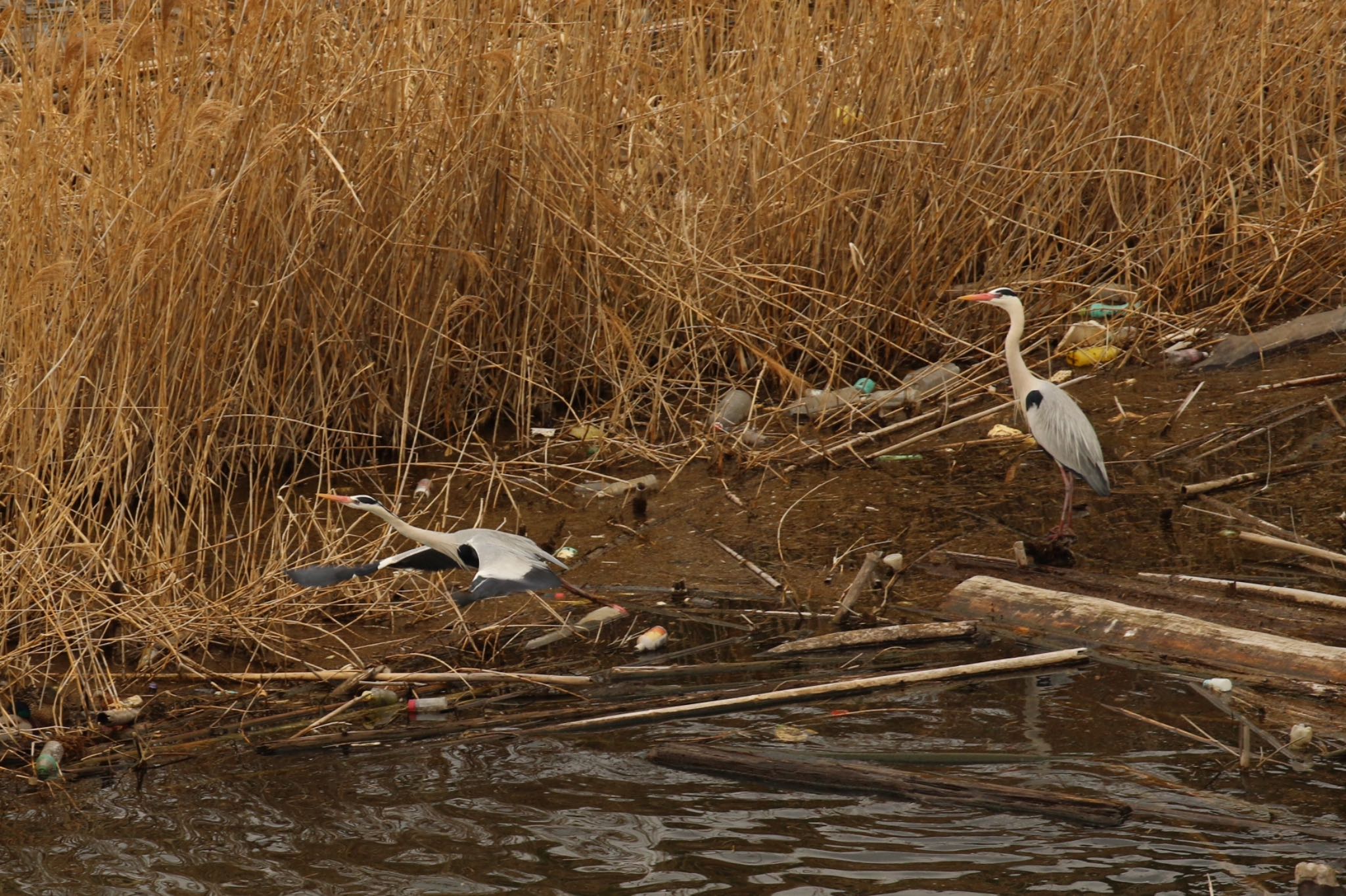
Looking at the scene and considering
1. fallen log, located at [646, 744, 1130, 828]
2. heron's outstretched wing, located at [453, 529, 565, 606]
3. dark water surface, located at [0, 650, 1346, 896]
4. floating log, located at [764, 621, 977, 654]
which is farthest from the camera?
floating log, located at [764, 621, 977, 654]

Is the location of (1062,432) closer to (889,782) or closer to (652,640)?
(652,640)

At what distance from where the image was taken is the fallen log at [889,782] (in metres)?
2.96

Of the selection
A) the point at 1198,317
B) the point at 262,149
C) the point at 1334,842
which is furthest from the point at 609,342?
the point at 1334,842

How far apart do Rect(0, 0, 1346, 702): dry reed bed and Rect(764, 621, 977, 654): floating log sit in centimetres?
128

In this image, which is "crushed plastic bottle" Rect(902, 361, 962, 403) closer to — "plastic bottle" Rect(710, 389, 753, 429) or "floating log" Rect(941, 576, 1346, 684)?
"plastic bottle" Rect(710, 389, 753, 429)

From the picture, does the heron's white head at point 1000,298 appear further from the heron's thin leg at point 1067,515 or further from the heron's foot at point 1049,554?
the heron's foot at point 1049,554

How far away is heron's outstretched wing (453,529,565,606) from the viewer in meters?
3.15

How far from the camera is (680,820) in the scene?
3086 millimetres

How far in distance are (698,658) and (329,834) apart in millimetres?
1169

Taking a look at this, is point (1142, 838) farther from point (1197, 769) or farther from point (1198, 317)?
point (1198, 317)

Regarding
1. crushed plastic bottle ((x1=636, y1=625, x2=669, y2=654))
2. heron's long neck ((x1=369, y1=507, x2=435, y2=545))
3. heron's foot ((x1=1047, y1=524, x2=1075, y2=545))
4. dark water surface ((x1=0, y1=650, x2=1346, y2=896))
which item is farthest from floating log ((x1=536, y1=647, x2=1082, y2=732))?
heron's foot ((x1=1047, y1=524, x2=1075, y2=545))

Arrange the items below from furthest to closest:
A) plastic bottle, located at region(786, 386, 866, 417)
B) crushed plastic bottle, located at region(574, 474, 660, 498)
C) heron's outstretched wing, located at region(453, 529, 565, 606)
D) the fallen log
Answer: plastic bottle, located at region(786, 386, 866, 417) → crushed plastic bottle, located at region(574, 474, 660, 498) → heron's outstretched wing, located at region(453, 529, 565, 606) → the fallen log

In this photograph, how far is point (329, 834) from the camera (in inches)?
122

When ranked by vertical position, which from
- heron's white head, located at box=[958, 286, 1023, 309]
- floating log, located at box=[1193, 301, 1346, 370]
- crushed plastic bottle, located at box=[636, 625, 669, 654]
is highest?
heron's white head, located at box=[958, 286, 1023, 309]
